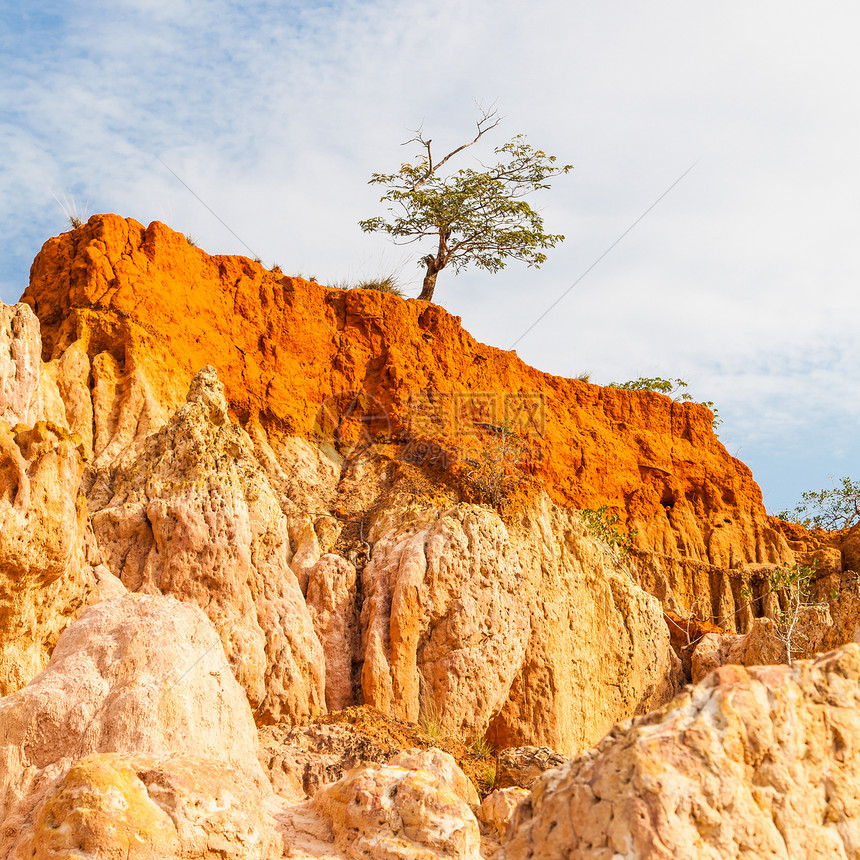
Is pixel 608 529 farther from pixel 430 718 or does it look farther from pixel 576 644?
pixel 430 718

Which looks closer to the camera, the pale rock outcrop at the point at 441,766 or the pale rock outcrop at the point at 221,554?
the pale rock outcrop at the point at 441,766

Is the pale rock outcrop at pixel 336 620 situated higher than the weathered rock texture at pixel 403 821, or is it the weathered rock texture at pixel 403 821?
the pale rock outcrop at pixel 336 620

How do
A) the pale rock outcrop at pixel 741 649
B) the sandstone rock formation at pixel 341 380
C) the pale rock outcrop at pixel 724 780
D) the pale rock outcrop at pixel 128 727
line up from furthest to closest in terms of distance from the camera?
the pale rock outcrop at pixel 741 649 < the sandstone rock formation at pixel 341 380 < the pale rock outcrop at pixel 128 727 < the pale rock outcrop at pixel 724 780

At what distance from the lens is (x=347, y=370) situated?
1569cm

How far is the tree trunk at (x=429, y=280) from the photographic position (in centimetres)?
2089

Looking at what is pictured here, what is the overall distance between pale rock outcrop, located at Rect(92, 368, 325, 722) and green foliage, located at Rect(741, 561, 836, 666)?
19.9 feet

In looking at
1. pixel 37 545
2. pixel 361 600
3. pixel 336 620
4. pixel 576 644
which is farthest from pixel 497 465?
pixel 37 545

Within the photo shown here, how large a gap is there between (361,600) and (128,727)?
511 centimetres

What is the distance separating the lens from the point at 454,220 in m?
22.3

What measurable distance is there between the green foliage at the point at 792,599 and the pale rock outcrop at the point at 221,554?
6.07 m

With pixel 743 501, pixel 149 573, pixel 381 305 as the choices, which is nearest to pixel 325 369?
pixel 381 305

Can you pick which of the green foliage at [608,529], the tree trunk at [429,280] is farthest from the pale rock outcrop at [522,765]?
the tree trunk at [429,280]

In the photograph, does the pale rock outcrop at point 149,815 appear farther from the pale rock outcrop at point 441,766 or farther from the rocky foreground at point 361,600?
the pale rock outcrop at point 441,766

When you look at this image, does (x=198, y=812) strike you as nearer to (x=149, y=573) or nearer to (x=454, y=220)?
(x=149, y=573)
